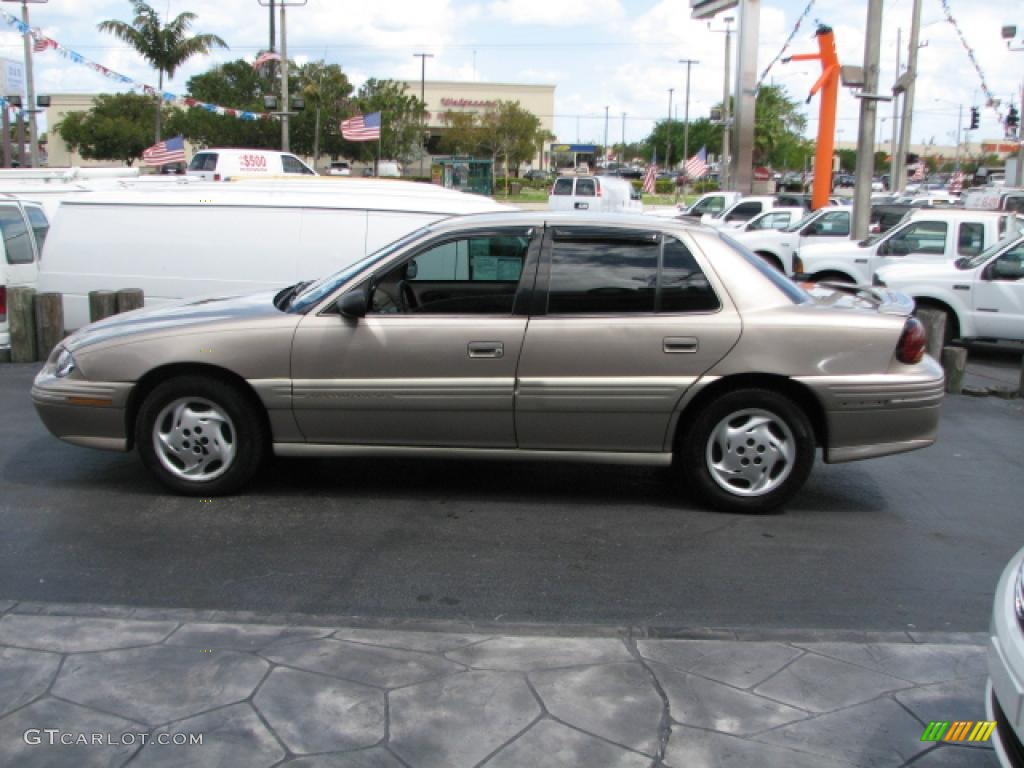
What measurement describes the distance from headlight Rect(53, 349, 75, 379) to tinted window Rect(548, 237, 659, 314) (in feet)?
9.01

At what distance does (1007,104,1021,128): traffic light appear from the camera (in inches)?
1253

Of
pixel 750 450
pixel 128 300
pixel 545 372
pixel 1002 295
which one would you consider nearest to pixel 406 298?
pixel 545 372

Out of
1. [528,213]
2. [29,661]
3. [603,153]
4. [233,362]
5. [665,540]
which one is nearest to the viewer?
[29,661]

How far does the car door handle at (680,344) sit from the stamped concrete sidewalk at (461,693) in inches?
71.1

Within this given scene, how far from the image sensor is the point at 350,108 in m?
59.6

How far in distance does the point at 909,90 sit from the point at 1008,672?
111 ft

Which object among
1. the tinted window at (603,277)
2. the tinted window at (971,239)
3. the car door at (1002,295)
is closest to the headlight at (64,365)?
the tinted window at (603,277)

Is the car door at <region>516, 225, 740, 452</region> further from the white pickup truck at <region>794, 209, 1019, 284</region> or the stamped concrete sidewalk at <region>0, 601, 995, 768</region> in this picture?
the white pickup truck at <region>794, 209, 1019, 284</region>

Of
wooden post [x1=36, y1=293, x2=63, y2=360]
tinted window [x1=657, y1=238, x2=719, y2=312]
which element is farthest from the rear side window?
wooden post [x1=36, y1=293, x2=63, y2=360]

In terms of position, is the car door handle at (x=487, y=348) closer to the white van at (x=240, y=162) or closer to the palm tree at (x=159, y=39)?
the white van at (x=240, y=162)

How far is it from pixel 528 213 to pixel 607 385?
119 cm

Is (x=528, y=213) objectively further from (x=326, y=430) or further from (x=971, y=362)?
(x=971, y=362)

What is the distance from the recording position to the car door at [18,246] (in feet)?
35.1

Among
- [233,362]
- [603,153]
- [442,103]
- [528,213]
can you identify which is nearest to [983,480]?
[528,213]
